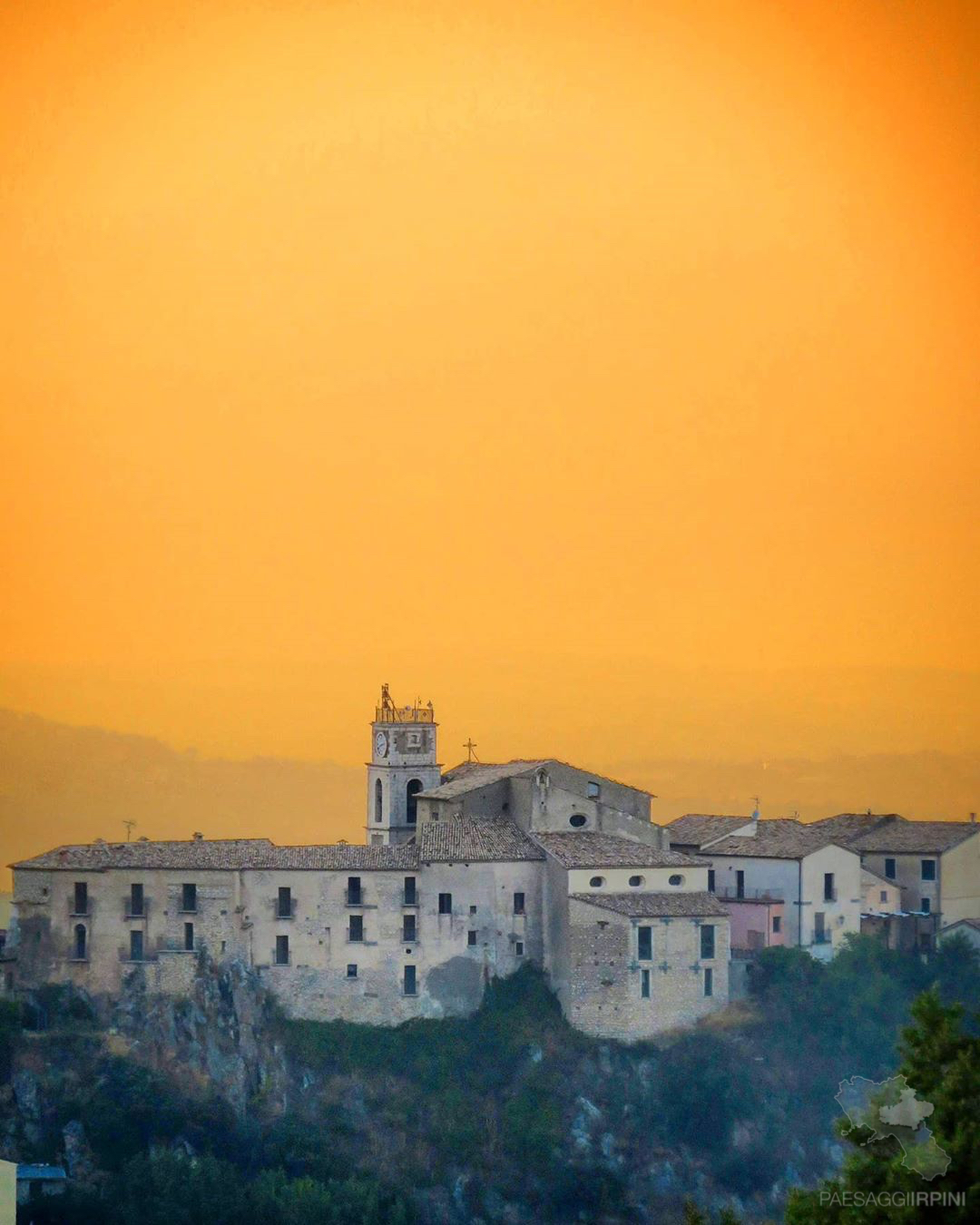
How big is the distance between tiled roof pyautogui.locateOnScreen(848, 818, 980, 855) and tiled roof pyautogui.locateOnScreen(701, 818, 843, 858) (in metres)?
1.70

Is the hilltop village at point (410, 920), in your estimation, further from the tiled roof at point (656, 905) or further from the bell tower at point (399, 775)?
the bell tower at point (399, 775)

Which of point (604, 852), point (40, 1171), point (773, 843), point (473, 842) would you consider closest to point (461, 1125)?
point (473, 842)

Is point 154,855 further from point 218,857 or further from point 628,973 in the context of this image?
point 628,973

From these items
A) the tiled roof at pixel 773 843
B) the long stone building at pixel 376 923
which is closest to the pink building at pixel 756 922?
the tiled roof at pixel 773 843

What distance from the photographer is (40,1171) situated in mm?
66500

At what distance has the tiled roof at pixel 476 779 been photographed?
70562mm

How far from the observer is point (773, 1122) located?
67500mm

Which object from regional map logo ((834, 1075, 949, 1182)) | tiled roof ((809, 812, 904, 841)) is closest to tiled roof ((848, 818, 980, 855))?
tiled roof ((809, 812, 904, 841))

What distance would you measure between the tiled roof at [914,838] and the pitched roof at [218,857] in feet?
43.7

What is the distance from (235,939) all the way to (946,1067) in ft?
97.0

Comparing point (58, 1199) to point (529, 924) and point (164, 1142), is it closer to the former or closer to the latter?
point (164, 1142)

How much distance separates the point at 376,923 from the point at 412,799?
10804 mm

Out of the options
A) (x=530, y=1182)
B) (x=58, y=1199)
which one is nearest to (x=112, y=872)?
(x=58, y=1199)

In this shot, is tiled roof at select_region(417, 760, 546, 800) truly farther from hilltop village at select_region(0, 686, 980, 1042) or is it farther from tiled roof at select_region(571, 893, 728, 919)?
tiled roof at select_region(571, 893, 728, 919)
